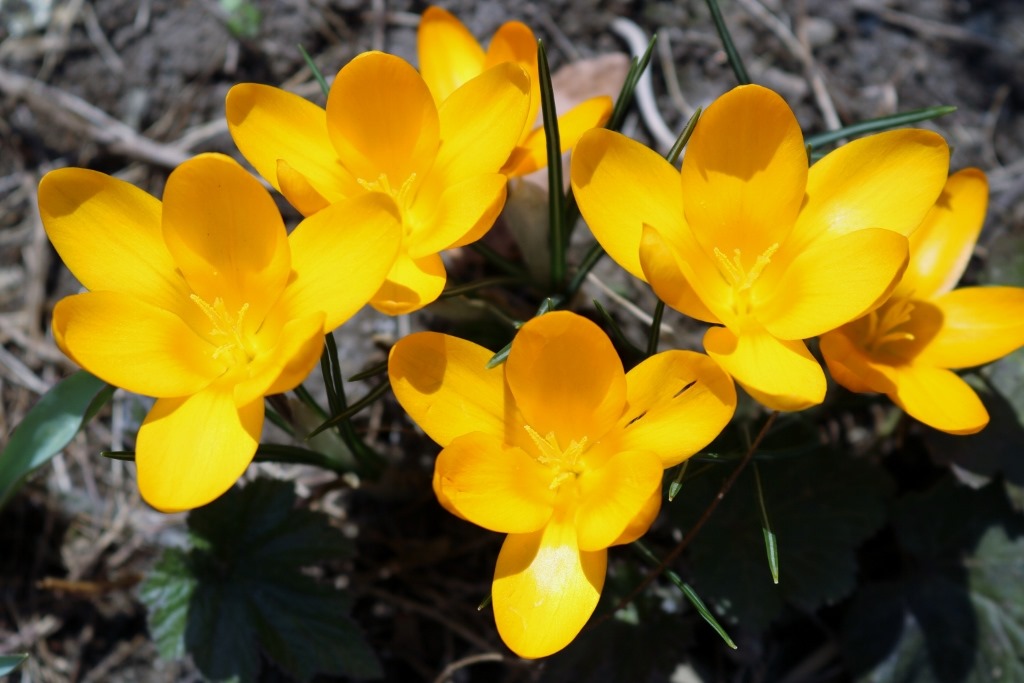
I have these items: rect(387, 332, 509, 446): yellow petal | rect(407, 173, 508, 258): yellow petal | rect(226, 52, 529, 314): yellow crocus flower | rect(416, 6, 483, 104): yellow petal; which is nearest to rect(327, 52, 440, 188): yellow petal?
rect(226, 52, 529, 314): yellow crocus flower

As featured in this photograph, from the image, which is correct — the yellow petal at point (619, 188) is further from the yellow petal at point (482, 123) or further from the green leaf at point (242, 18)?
the green leaf at point (242, 18)

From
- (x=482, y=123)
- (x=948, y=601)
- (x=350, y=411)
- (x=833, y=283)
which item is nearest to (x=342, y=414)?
(x=350, y=411)

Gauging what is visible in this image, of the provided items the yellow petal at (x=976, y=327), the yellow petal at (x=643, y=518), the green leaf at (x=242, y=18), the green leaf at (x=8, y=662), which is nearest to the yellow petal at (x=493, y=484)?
the yellow petal at (x=643, y=518)

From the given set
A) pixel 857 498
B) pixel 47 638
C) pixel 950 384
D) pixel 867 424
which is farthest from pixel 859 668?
pixel 47 638

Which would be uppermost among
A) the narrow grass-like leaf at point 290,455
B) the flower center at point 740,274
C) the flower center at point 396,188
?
the flower center at point 396,188

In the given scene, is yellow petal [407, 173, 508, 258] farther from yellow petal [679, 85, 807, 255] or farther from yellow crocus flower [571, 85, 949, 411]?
yellow petal [679, 85, 807, 255]
